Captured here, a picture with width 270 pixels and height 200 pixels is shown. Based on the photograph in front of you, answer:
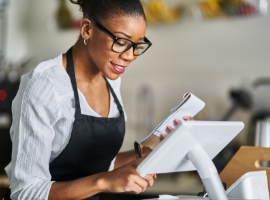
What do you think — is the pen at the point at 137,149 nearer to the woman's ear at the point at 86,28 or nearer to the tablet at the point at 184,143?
the tablet at the point at 184,143

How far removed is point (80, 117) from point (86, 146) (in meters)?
0.12

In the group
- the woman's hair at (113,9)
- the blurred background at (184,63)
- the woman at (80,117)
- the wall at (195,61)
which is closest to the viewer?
the woman at (80,117)

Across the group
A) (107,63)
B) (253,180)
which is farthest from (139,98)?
(253,180)

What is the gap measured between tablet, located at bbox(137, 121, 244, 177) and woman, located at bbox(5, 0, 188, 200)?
0.32 feet

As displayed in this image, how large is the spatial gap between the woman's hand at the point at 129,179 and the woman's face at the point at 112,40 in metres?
0.35

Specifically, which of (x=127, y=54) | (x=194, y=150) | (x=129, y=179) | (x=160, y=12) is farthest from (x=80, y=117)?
(x=160, y=12)

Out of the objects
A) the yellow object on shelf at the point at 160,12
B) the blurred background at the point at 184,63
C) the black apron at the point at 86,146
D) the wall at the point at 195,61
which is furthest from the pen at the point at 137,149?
the yellow object on shelf at the point at 160,12

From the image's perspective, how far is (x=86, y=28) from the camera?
145cm

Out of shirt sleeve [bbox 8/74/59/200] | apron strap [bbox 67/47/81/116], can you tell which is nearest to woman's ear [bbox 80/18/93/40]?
apron strap [bbox 67/47/81/116]

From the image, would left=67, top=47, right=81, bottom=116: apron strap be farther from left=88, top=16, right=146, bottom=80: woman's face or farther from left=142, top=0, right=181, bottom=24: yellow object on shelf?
left=142, top=0, right=181, bottom=24: yellow object on shelf

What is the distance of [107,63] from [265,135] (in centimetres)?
69

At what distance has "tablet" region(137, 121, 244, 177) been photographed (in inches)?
39.0

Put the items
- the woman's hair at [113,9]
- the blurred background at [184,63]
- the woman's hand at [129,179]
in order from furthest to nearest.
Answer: the blurred background at [184,63] → the woman's hair at [113,9] → the woman's hand at [129,179]

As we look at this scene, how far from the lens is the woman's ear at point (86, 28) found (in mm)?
1437
